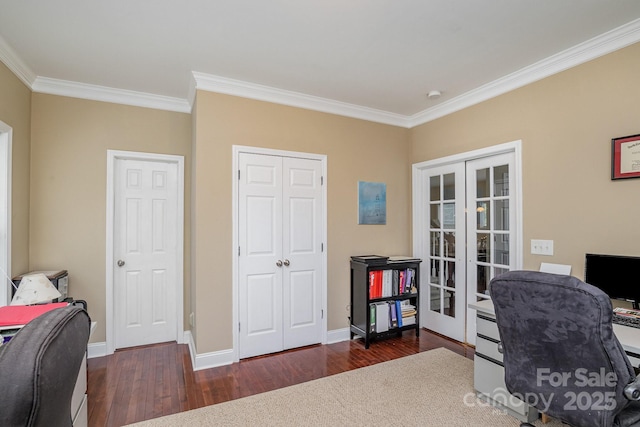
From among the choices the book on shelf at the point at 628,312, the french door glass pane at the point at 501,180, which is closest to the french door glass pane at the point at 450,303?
the french door glass pane at the point at 501,180

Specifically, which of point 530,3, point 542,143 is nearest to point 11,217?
point 530,3

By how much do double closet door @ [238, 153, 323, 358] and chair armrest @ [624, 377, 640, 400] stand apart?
8.36 ft

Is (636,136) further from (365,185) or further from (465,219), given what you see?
(365,185)

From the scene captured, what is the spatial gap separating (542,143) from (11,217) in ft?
14.6

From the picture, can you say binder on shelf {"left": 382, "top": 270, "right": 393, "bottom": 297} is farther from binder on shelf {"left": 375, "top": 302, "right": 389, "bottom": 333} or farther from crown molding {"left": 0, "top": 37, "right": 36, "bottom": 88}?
crown molding {"left": 0, "top": 37, "right": 36, "bottom": 88}

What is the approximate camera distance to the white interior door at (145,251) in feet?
11.1

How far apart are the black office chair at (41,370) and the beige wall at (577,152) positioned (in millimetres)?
3122

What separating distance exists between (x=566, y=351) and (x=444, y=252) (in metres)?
2.37

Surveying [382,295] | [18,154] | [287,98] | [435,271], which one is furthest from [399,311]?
[18,154]

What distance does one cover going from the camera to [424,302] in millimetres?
4062

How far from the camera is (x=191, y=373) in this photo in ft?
9.39

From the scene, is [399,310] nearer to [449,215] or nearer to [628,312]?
[449,215]

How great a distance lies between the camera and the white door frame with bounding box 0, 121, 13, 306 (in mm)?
2514

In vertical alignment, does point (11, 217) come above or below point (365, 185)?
below
